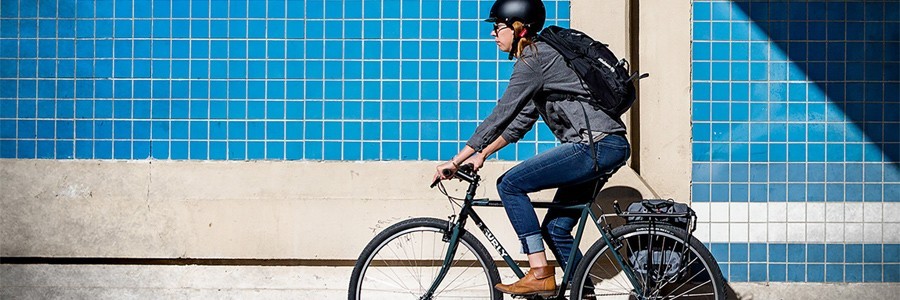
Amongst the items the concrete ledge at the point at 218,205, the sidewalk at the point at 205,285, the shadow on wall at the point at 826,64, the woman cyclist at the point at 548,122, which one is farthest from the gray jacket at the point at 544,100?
the sidewalk at the point at 205,285

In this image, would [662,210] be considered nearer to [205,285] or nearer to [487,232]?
[487,232]

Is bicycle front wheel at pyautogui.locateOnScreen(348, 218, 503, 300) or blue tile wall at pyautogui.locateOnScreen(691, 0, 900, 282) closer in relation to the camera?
bicycle front wheel at pyautogui.locateOnScreen(348, 218, 503, 300)

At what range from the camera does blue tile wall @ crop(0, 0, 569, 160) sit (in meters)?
8.02

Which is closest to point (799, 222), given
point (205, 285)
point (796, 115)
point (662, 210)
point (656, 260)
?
point (796, 115)

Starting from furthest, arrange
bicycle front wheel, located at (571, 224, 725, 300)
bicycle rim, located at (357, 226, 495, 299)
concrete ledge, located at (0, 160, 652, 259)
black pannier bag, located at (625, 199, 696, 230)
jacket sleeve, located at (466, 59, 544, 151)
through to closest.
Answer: concrete ledge, located at (0, 160, 652, 259) → bicycle rim, located at (357, 226, 495, 299) → black pannier bag, located at (625, 199, 696, 230) → bicycle front wheel, located at (571, 224, 725, 300) → jacket sleeve, located at (466, 59, 544, 151)

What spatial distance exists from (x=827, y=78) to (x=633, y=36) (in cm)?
117

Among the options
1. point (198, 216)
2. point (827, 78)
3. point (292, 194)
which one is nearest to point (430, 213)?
point (292, 194)

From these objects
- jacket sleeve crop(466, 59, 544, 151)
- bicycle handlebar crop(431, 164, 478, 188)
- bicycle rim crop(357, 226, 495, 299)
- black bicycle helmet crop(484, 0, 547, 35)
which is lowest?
bicycle rim crop(357, 226, 495, 299)

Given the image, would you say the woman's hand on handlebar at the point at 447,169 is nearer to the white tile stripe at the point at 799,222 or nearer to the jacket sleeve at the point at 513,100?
the jacket sleeve at the point at 513,100

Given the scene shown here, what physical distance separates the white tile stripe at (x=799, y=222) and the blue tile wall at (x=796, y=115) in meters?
0.04

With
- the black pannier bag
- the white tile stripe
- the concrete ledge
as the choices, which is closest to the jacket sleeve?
the black pannier bag

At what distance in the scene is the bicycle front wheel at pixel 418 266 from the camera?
6.61 meters

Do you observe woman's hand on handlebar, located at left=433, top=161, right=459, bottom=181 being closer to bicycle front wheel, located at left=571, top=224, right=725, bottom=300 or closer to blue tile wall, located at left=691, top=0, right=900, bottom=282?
bicycle front wheel, located at left=571, top=224, right=725, bottom=300

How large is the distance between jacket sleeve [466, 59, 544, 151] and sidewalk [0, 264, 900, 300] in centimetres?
202
